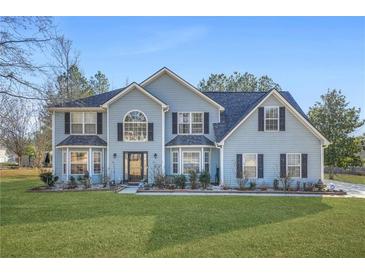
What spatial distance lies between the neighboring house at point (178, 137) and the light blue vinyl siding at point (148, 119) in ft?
0.18

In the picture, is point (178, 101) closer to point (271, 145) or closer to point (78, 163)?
point (271, 145)

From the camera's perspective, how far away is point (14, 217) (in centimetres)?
948

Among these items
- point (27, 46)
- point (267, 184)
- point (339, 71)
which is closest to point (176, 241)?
point (27, 46)

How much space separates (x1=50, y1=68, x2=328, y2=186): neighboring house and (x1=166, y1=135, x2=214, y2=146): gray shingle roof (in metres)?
0.05

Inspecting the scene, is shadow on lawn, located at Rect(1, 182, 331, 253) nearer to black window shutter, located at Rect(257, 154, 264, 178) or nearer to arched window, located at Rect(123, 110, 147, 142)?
black window shutter, located at Rect(257, 154, 264, 178)

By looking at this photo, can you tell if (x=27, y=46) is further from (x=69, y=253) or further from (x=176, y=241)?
(x=176, y=241)

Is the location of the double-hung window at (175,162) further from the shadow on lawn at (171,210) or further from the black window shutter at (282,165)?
the black window shutter at (282,165)

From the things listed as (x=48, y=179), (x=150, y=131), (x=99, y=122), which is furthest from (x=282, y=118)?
(x=48, y=179)

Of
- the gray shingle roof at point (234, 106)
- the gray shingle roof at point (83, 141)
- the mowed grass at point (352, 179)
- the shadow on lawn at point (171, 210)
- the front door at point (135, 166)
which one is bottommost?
the mowed grass at point (352, 179)

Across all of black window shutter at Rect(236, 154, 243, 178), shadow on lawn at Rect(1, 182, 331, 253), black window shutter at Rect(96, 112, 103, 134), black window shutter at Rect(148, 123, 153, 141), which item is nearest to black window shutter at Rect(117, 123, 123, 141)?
black window shutter at Rect(96, 112, 103, 134)

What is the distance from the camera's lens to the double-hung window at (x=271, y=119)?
54.9 ft

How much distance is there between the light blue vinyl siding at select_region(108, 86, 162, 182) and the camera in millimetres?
18047

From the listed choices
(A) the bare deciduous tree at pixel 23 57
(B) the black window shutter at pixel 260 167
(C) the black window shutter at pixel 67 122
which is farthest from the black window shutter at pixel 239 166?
(A) the bare deciduous tree at pixel 23 57
